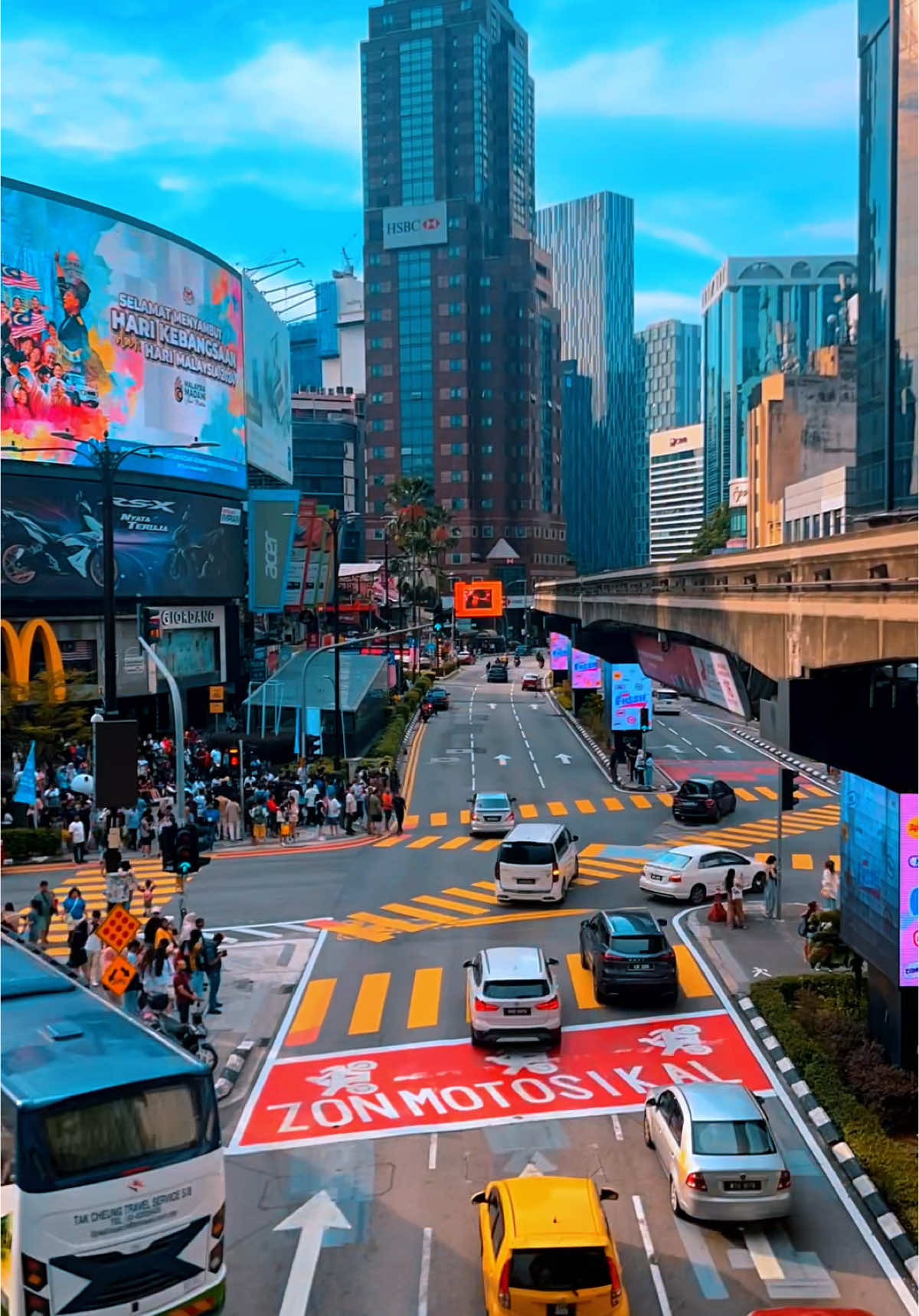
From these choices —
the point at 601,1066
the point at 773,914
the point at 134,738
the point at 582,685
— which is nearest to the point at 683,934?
the point at 773,914

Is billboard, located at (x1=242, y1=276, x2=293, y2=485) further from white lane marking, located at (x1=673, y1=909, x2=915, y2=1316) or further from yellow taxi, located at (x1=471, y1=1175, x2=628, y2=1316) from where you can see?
yellow taxi, located at (x1=471, y1=1175, x2=628, y2=1316)

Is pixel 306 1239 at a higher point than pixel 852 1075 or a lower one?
lower

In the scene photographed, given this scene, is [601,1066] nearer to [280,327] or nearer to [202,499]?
[202,499]

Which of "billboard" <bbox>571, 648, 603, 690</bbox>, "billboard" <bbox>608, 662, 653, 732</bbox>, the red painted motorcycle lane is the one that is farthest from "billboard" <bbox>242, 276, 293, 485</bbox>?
the red painted motorcycle lane

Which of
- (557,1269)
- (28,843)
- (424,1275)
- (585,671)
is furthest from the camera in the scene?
(585,671)

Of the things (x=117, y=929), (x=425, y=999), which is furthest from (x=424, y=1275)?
(x=425, y=999)

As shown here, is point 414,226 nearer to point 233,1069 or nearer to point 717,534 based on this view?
point 717,534
